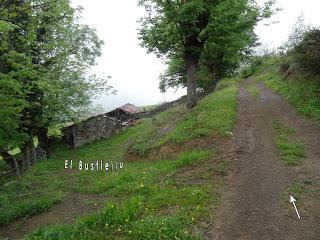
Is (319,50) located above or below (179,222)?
above

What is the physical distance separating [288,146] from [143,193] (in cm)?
641

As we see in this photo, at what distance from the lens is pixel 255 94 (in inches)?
1246

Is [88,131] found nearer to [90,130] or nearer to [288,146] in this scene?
[90,130]

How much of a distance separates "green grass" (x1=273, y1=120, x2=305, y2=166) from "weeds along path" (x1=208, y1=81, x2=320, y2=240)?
0.69 feet

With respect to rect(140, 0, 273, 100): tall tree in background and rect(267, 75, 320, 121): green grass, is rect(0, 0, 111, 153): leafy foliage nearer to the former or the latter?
rect(140, 0, 273, 100): tall tree in background

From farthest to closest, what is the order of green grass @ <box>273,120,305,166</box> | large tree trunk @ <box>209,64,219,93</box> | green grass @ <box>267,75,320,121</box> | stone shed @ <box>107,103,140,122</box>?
stone shed @ <box>107,103,140,122</box>, large tree trunk @ <box>209,64,219,93</box>, green grass @ <box>267,75,320,121</box>, green grass @ <box>273,120,305,166</box>

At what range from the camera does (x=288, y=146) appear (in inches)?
604

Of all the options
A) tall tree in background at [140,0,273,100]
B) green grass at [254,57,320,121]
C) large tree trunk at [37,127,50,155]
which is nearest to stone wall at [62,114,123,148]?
large tree trunk at [37,127,50,155]

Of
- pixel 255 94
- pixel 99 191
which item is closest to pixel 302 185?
pixel 99 191

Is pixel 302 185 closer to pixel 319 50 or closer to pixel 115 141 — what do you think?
pixel 319 50

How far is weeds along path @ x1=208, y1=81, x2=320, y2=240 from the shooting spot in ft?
30.7

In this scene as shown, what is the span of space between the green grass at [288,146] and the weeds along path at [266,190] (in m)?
0.21

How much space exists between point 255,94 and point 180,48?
31.4ft

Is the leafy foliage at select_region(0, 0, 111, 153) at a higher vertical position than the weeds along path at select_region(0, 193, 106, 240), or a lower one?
higher
